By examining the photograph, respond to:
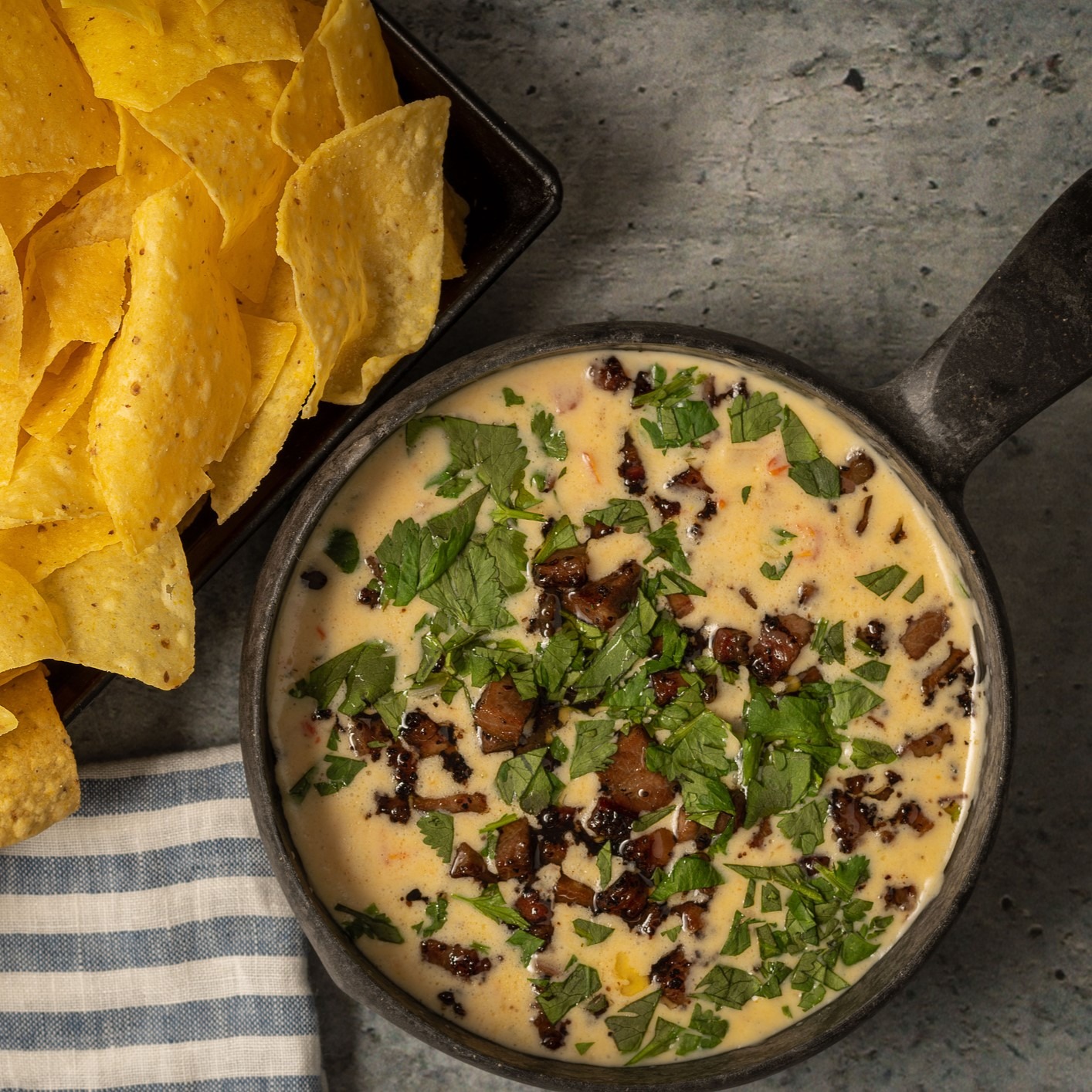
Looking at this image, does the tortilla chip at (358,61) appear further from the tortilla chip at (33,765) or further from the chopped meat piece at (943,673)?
the chopped meat piece at (943,673)

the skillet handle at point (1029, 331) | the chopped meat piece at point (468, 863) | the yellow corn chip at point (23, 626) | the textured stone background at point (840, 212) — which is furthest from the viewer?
the textured stone background at point (840, 212)

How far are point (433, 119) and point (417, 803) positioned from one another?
118 centimetres

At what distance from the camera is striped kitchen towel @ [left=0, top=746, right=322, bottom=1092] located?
2361 millimetres

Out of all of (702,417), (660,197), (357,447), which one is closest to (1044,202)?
(660,197)

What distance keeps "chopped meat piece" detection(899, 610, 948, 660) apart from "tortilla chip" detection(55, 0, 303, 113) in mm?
1434

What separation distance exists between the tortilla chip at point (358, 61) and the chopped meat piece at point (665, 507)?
0.81 metres

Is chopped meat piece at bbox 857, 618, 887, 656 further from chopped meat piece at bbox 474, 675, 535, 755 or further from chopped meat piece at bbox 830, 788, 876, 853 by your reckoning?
chopped meat piece at bbox 474, 675, 535, 755

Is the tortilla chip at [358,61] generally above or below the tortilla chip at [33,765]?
above

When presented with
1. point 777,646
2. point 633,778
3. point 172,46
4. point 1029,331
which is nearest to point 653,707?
point 633,778

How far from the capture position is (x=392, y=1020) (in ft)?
6.57

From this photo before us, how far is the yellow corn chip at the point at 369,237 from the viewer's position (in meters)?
1.87

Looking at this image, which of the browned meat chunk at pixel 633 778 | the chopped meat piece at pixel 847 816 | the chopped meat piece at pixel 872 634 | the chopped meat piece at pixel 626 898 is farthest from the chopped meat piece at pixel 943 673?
the chopped meat piece at pixel 626 898

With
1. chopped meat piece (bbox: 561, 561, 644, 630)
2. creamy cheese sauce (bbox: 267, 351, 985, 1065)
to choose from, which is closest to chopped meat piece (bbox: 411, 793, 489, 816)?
creamy cheese sauce (bbox: 267, 351, 985, 1065)

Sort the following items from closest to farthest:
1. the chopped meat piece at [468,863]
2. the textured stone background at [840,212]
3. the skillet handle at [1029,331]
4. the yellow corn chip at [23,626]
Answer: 1. the skillet handle at [1029,331]
2. the yellow corn chip at [23,626]
3. the chopped meat piece at [468,863]
4. the textured stone background at [840,212]
